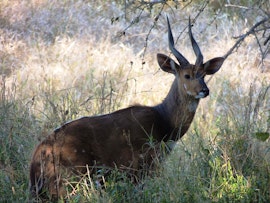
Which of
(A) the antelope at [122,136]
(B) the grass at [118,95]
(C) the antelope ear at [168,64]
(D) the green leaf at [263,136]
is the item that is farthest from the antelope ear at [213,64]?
(D) the green leaf at [263,136]

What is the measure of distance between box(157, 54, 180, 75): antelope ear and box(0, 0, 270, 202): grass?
1.35ft

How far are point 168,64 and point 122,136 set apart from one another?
1.16 m

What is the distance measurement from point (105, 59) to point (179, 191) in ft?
20.1

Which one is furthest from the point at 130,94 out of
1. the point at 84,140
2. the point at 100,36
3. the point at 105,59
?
the point at 100,36

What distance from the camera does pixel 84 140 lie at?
21.3 feet

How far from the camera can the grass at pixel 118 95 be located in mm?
5879

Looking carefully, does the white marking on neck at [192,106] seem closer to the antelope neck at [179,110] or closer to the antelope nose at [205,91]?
the antelope neck at [179,110]

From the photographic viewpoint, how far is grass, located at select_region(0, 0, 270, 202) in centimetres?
588

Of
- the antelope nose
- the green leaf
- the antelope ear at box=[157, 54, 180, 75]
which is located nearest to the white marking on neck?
the antelope nose

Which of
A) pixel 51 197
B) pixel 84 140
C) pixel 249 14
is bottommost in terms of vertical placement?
pixel 51 197

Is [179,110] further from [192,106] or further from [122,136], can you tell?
[122,136]

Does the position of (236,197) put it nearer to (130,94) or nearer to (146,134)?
(146,134)

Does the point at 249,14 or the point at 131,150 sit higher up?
the point at 249,14

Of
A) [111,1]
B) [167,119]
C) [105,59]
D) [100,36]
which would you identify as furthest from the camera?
[111,1]
